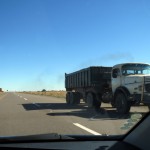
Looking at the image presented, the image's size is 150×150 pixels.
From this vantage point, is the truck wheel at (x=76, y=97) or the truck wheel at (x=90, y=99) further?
the truck wheel at (x=76, y=97)

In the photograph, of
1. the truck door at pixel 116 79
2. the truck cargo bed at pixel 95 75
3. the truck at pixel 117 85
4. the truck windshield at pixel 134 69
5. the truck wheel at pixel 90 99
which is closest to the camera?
the truck at pixel 117 85

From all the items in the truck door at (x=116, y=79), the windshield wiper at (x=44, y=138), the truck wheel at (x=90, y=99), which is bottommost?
the windshield wiper at (x=44, y=138)

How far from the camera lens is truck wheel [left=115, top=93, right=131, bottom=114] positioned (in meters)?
19.2

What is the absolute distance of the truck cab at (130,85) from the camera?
1894 centimetres

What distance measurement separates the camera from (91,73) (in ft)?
78.4

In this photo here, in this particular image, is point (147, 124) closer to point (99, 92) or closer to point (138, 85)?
point (138, 85)

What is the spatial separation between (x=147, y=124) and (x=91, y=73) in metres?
20.0

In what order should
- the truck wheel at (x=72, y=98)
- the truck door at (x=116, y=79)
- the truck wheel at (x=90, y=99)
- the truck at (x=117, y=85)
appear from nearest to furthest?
the truck at (x=117, y=85) < the truck door at (x=116, y=79) < the truck wheel at (x=90, y=99) < the truck wheel at (x=72, y=98)

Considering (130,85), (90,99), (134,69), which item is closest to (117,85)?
(134,69)

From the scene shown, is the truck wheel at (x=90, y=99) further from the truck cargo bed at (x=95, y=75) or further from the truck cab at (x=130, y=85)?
the truck cab at (x=130, y=85)

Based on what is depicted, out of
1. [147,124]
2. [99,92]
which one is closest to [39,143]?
[147,124]

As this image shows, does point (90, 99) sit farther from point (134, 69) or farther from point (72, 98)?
point (72, 98)

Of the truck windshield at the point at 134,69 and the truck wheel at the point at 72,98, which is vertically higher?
the truck windshield at the point at 134,69

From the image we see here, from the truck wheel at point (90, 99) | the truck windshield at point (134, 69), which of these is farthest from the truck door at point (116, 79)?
the truck wheel at point (90, 99)
